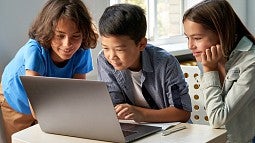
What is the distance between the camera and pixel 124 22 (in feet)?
4.01

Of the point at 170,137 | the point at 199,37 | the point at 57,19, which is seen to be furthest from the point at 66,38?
the point at 170,137

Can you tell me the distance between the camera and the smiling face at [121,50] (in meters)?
1.21

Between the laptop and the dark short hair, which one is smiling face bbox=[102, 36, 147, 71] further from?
the laptop

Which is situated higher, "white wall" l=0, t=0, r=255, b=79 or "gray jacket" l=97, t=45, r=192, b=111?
"white wall" l=0, t=0, r=255, b=79

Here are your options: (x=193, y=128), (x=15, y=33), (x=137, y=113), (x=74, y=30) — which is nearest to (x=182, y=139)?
(x=193, y=128)

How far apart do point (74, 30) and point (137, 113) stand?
46 centimetres

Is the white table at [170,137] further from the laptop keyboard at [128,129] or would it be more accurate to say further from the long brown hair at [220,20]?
the long brown hair at [220,20]

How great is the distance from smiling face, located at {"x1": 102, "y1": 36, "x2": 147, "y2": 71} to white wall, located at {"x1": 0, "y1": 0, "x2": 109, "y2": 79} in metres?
0.55

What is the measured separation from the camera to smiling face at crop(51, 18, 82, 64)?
144cm

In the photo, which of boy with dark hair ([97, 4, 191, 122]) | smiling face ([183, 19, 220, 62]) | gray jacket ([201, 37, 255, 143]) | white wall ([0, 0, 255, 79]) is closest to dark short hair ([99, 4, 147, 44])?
boy with dark hair ([97, 4, 191, 122])

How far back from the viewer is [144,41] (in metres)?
1.31

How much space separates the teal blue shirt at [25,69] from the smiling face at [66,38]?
62 mm

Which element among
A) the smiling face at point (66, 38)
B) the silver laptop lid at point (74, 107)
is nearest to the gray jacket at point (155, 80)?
the smiling face at point (66, 38)

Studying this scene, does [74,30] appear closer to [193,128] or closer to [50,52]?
[50,52]
